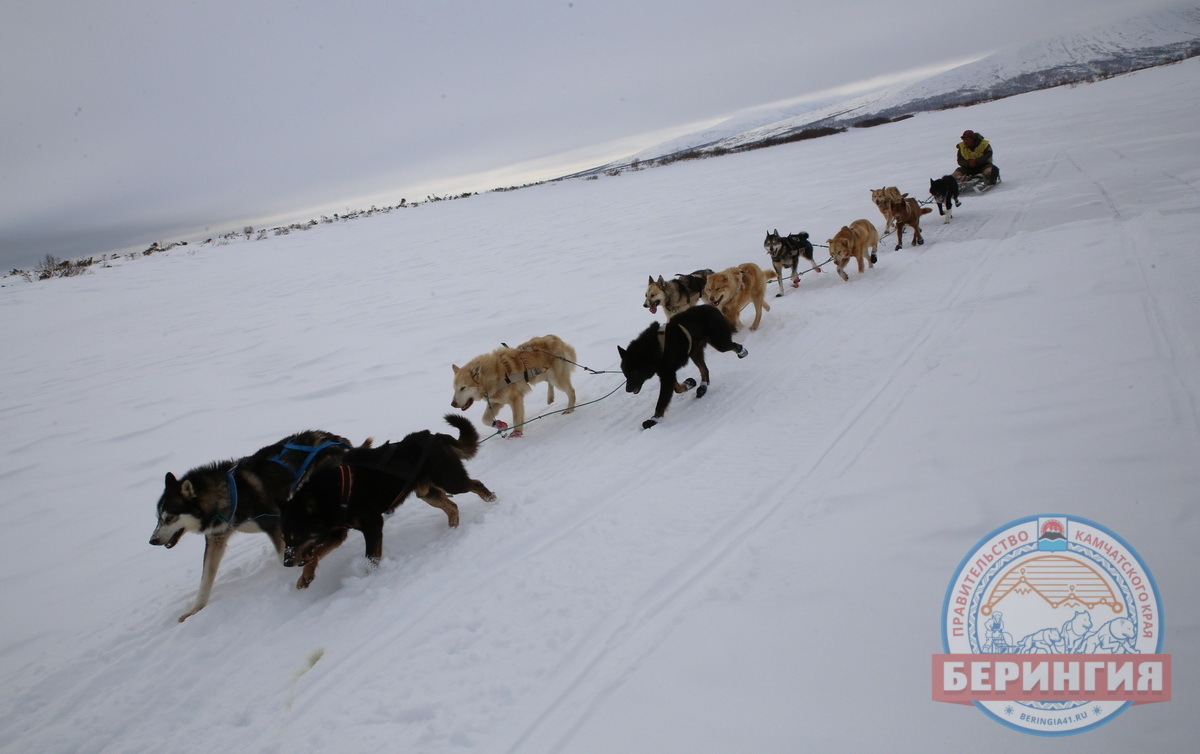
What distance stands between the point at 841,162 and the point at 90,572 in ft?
78.5

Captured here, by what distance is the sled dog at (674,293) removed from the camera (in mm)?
7434

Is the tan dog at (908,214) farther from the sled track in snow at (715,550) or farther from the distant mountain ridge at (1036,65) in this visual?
the distant mountain ridge at (1036,65)

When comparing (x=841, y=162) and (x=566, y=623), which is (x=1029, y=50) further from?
(x=566, y=623)

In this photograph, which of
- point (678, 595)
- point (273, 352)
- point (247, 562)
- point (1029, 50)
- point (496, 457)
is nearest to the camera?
point (678, 595)

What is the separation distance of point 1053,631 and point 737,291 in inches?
214

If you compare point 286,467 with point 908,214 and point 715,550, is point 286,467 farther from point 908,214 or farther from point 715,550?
point 908,214

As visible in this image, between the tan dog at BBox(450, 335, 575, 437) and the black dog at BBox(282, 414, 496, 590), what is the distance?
135 cm

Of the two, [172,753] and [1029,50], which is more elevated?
[1029,50]

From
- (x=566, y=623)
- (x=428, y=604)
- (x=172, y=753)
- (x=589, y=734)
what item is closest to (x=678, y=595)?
(x=566, y=623)

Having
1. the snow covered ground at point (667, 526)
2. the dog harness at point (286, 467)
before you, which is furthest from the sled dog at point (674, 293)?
the dog harness at point (286, 467)

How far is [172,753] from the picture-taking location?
2.57 meters

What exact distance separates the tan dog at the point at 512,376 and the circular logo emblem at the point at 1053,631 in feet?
13.4

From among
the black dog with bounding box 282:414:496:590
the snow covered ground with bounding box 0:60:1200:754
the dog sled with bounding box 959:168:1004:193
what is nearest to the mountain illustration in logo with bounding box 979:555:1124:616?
the snow covered ground with bounding box 0:60:1200:754

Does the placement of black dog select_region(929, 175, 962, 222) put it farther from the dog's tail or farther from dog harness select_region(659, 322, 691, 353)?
the dog's tail
